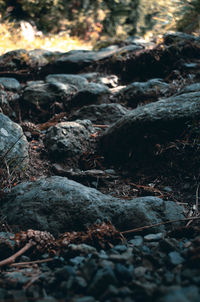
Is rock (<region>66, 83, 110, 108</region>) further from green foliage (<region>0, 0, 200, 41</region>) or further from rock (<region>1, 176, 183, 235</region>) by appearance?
green foliage (<region>0, 0, 200, 41</region>)

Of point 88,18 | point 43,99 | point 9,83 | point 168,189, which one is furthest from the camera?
point 88,18

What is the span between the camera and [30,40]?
9766 millimetres

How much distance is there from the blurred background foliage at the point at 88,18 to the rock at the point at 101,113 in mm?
5212

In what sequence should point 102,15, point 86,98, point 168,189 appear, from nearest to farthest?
point 168,189
point 86,98
point 102,15

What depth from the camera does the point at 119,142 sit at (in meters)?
3.00

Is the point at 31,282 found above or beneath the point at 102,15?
beneath

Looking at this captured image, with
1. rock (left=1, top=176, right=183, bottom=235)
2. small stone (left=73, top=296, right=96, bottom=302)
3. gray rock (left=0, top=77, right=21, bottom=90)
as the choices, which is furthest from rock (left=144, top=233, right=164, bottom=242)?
gray rock (left=0, top=77, right=21, bottom=90)

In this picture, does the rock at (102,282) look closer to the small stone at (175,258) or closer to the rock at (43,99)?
the small stone at (175,258)

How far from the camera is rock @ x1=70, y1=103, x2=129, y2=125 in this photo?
3834 mm

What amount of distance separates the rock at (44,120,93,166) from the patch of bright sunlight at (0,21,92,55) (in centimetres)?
449

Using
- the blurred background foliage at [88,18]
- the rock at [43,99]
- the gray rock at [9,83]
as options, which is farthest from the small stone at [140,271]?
the blurred background foliage at [88,18]

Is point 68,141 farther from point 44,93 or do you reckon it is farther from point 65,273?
point 65,273

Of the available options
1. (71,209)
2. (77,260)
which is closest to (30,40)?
(71,209)

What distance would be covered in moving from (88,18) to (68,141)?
1044 cm
